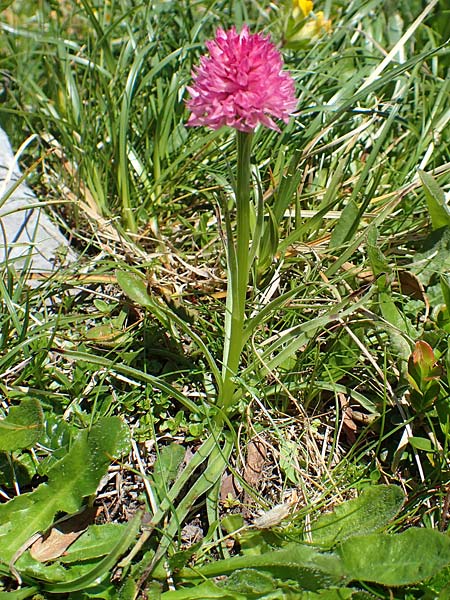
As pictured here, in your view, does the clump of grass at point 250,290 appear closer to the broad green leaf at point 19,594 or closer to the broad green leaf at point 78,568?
the broad green leaf at point 78,568

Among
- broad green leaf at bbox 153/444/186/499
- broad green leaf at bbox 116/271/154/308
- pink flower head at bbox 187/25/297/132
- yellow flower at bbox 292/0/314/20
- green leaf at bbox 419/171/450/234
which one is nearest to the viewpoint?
pink flower head at bbox 187/25/297/132

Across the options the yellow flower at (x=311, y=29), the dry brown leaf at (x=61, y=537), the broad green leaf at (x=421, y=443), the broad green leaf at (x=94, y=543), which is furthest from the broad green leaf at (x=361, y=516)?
the yellow flower at (x=311, y=29)

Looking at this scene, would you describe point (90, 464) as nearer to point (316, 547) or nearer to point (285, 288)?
point (316, 547)

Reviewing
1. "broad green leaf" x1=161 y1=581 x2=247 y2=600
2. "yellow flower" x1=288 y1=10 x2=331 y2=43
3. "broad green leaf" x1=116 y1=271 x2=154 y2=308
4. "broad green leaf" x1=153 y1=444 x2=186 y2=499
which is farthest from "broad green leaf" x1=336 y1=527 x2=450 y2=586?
"yellow flower" x1=288 y1=10 x2=331 y2=43

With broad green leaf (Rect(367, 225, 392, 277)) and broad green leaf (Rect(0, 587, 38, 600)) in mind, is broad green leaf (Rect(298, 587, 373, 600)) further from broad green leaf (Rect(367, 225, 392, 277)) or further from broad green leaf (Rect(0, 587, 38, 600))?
broad green leaf (Rect(367, 225, 392, 277))

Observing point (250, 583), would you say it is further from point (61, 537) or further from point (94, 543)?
point (61, 537)

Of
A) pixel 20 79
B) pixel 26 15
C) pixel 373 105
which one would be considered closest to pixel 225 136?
pixel 373 105
